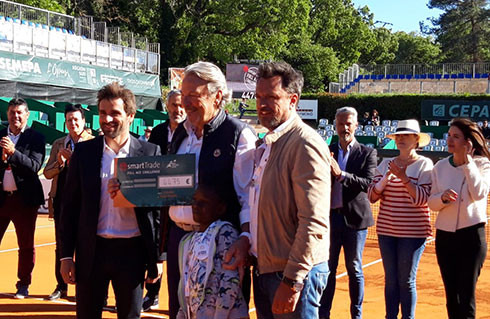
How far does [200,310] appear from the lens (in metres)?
3.77

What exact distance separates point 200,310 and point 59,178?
4.39 metres

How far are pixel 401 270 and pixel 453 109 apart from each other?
120ft

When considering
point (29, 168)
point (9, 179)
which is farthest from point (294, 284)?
point (9, 179)

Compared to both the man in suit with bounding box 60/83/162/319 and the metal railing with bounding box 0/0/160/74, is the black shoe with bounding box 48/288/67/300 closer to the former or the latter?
the man in suit with bounding box 60/83/162/319

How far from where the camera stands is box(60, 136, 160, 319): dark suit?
455cm

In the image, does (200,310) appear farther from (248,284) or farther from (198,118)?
(198,118)

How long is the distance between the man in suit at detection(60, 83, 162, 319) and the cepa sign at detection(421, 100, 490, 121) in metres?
37.9

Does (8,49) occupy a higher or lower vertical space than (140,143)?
higher

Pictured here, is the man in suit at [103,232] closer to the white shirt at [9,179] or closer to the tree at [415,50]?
the white shirt at [9,179]

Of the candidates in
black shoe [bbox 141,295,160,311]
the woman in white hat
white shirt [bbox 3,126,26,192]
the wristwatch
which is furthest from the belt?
white shirt [bbox 3,126,26,192]

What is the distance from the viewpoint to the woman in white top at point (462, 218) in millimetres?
5699

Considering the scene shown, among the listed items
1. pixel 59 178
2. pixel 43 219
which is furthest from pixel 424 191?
pixel 43 219

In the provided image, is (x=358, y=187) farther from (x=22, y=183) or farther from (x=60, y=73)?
Result: (x=60, y=73)

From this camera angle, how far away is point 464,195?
577 centimetres
